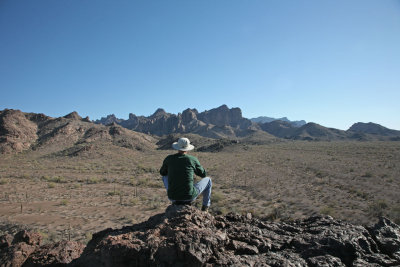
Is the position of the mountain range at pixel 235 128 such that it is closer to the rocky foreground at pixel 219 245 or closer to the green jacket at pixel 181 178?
the rocky foreground at pixel 219 245

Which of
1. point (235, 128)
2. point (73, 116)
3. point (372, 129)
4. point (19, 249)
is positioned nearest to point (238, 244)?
point (19, 249)

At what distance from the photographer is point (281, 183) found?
1666cm

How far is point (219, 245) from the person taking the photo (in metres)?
2.78

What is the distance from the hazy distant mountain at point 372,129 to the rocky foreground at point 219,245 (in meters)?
140

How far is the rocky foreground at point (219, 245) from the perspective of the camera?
2484 millimetres

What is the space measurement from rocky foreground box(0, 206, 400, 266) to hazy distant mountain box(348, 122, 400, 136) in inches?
5507

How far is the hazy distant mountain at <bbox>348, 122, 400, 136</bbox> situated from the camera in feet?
401

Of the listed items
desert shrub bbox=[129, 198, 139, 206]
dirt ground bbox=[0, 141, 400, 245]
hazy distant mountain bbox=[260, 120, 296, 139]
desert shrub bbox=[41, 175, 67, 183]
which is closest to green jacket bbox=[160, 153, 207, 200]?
dirt ground bbox=[0, 141, 400, 245]

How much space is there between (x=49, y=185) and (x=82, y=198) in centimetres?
489

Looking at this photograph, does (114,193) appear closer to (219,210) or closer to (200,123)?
(219,210)

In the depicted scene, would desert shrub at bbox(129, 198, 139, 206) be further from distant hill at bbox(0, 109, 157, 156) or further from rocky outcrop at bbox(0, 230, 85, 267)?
distant hill at bbox(0, 109, 157, 156)

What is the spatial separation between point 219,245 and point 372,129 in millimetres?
173825

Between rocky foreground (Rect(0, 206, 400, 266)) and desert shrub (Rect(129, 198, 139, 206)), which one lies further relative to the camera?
desert shrub (Rect(129, 198, 139, 206))

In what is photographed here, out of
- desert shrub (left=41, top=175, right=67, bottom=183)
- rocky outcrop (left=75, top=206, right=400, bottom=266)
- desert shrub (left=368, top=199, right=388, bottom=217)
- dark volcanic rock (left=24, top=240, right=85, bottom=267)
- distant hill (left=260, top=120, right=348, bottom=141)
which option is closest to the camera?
rocky outcrop (left=75, top=206, right=400, bottom=266)
